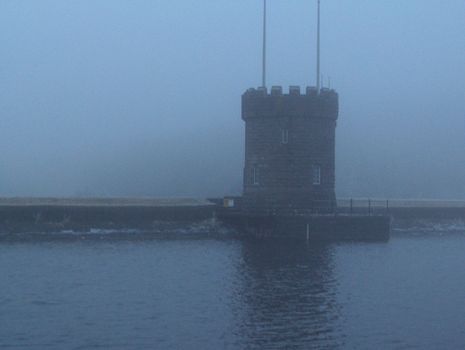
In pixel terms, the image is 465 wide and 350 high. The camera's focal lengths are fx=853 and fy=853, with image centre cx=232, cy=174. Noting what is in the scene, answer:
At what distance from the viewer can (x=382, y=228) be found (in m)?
37.2

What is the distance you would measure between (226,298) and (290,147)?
61.6 ft

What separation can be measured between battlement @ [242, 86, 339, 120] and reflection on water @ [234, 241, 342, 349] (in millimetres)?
9073

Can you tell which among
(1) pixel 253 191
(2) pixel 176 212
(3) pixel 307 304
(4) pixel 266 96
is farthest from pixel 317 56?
(3) pixel 307 304

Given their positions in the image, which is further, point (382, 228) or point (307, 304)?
point (382, 228)

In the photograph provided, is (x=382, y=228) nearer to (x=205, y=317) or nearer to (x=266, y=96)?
(x=266, y=96)

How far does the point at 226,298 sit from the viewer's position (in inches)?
770

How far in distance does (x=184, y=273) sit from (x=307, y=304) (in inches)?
216

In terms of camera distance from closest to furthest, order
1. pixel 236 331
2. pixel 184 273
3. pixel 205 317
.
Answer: pixel 236 331, pixel 205 317, pixel 184 273

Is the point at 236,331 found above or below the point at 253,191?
below

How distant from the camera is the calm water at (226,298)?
600 inches

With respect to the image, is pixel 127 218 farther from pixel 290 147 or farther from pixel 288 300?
pixel 288 300

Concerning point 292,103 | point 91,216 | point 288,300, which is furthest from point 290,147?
point 288,300

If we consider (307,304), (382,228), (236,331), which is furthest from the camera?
(382,228)

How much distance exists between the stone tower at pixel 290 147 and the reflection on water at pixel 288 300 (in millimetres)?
7562
